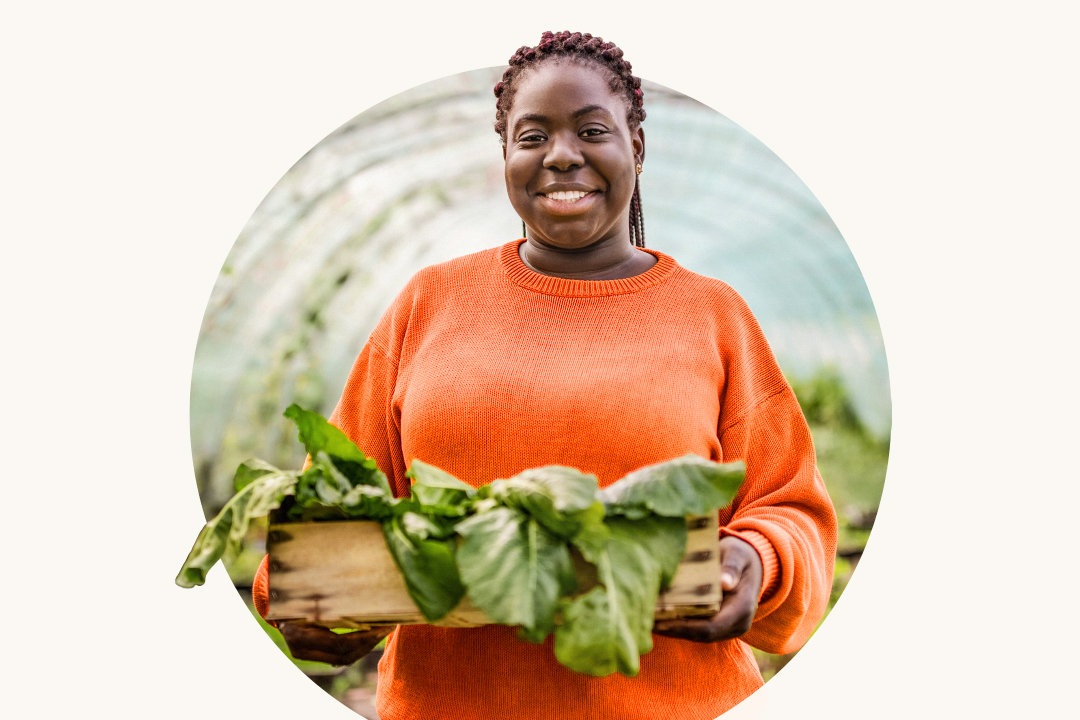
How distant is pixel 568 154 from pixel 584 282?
0.91 feet

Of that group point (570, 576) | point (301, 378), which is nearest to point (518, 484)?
point (570, 576)

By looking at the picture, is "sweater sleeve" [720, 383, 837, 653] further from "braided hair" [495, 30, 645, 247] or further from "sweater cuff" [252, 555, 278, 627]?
"sweater cuff" [252, 555, 278, 627]

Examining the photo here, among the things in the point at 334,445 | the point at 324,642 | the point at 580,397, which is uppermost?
the point at 580,397

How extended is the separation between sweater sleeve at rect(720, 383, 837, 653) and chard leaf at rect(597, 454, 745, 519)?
376 millimetres

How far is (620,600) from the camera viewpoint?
156 centimetres

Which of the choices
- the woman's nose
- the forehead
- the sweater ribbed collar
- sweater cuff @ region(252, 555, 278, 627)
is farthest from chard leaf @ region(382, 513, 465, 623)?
the forehead

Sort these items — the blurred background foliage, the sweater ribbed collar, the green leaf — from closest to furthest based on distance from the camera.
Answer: the green leaf, the sweater ribbed collar, the blurred background foliage

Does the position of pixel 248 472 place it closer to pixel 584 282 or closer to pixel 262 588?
pixel 262 588

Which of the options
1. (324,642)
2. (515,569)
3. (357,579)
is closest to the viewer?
(515,569)

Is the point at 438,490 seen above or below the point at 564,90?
below

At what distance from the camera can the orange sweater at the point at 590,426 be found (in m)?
1.91

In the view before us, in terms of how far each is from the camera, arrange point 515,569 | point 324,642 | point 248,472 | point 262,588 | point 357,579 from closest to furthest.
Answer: point 515,569, point 357,579, point 248,472, point 324,642, point 262,588

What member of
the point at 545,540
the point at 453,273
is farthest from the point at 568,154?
the point at 545,540

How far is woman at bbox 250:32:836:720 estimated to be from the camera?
1.91m
